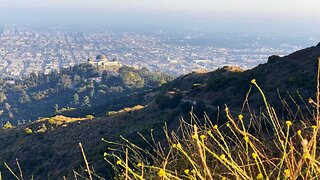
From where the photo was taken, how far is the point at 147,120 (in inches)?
1208

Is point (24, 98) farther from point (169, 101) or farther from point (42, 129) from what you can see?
Answer: point (169, 101)

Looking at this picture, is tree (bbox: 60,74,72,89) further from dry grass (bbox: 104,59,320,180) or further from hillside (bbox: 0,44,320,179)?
dry grass (bbox: 104,59,320,180)

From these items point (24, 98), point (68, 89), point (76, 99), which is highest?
point (76, 99)

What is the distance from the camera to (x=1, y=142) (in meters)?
36.2

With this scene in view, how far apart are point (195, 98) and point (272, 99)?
29.1 ft

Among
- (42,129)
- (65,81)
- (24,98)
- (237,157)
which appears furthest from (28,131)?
(65,81)

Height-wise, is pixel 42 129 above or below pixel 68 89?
above

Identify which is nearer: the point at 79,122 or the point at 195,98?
the point at 195,98

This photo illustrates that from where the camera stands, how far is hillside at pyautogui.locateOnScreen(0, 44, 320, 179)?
81.7ft

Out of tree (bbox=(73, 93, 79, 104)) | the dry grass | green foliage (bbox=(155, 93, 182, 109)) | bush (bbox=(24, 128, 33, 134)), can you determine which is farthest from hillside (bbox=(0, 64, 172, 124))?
the dry grass

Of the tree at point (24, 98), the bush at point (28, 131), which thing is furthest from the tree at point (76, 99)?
the bush at point (28, 131)

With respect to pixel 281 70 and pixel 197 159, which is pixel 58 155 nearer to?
pixel 281 70

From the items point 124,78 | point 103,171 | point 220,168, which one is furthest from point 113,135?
point 124,78

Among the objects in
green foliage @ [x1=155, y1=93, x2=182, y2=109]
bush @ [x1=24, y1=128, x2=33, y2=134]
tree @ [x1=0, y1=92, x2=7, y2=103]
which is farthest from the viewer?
tree @ [x1=0, y1=92, x2=7, y2=103]
